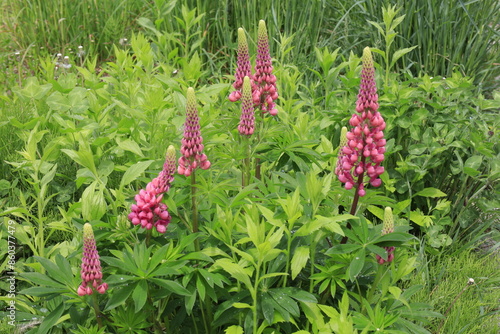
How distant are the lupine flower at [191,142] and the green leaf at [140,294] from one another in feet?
1.38

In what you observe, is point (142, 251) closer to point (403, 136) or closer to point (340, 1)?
point (403, 136)

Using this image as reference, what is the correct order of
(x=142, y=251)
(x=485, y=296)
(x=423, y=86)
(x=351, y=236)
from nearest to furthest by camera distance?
(x=142, y=251) → (x=351, y=236) → (x=485, y=296) → (x=423, y=86)

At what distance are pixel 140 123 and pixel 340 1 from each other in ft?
9.80

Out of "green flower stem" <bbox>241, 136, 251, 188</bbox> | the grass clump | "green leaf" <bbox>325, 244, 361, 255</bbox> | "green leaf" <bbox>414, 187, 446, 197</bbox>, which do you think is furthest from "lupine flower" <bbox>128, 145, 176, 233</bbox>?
"green leaf" <bbox>414, 187, 446, 197</bbox>

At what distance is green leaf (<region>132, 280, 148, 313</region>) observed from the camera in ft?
6.68

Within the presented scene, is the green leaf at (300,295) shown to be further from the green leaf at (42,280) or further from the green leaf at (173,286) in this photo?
the green leaf at (42,280)

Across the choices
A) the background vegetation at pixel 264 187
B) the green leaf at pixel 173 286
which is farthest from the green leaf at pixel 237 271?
the green leaf at pixel 173 286

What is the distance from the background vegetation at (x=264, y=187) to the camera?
2.23 meters

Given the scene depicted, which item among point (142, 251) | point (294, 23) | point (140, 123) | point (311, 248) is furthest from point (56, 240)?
point (294, 23)

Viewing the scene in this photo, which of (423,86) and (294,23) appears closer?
(423,86)

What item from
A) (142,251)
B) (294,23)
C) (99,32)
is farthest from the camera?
(99,32)

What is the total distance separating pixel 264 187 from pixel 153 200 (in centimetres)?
61

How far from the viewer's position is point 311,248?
2359mm

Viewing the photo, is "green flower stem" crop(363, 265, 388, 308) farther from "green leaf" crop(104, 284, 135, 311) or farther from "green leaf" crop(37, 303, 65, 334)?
"green leaf" crop(37, 303, 65, 334)
